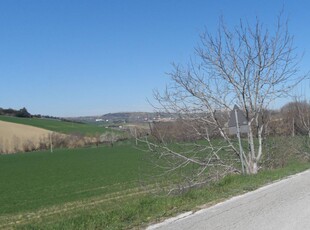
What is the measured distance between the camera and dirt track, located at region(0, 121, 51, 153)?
8250 cm

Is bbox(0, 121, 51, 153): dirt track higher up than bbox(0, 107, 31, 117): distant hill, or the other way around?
bbox(0, 107, 31, 117): distant hill

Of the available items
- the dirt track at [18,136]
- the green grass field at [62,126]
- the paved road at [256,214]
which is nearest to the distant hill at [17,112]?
the green grass field at [62,126]

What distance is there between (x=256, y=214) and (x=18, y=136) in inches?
3261

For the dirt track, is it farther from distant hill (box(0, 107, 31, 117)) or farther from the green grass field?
distant hill (box(0, 107, 31, 117))

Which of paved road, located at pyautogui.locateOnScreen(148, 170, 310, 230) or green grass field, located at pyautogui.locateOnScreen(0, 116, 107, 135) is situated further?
green grass field, located at pyautogui.locateOnScreen(0, 116, 107, 135)

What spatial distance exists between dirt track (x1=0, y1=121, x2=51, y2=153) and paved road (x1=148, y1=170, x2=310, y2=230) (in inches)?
3059

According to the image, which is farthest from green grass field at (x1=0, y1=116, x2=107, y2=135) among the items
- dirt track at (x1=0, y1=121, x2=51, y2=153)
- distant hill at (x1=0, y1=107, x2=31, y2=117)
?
distant hill at (x1=0, y1=107, x2=31, y2=117)

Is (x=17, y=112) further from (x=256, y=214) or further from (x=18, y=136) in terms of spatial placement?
(x=256, y=214)

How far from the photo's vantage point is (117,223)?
286 inches

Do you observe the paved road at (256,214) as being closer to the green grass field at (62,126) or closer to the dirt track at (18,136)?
the dirt track at (18,136)

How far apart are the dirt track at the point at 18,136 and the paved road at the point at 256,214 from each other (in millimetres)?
77688

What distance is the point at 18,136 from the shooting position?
85000 mm

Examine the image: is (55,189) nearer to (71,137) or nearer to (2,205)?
(2,205)

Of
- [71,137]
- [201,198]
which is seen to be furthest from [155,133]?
[71,137]
